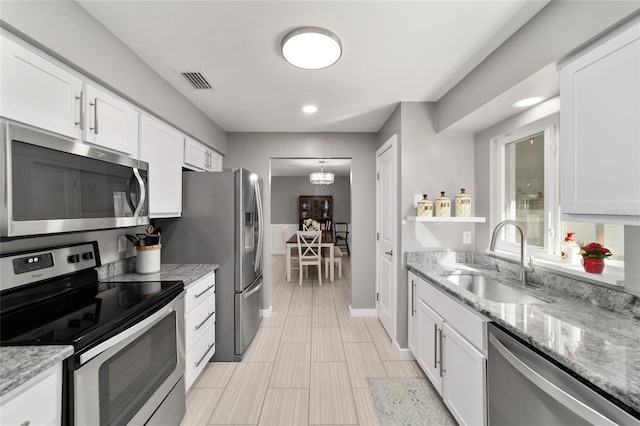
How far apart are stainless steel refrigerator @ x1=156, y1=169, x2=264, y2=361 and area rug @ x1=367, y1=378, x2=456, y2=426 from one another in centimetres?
132

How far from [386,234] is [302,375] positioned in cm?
165

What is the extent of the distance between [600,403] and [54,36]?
255 cm

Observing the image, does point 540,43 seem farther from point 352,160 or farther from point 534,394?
point 352,160

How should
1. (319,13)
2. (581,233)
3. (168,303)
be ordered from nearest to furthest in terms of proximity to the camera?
(319,13), (168,303), (581,233)

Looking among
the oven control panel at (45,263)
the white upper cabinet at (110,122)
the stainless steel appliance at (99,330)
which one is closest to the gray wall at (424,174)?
the stainless steel appliance at (99,330)

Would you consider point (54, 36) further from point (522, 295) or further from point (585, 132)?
point (522, 295)

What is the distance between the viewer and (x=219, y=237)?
2.47m

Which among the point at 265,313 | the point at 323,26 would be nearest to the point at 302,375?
the point at 265,313

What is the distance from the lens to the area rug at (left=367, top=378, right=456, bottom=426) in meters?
1.75

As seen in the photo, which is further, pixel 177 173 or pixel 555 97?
pixel 177 173

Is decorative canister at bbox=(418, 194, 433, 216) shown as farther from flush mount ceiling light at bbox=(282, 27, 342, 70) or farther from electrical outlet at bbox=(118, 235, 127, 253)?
electrical outlet at bbox=(118, 235, 127, 253)

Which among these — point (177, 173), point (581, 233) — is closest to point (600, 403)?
point (581, 233)

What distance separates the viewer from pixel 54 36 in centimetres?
123

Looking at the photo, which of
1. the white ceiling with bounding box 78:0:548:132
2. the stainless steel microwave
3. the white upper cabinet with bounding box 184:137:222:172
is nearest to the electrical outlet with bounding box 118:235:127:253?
the stainless steel microwave
